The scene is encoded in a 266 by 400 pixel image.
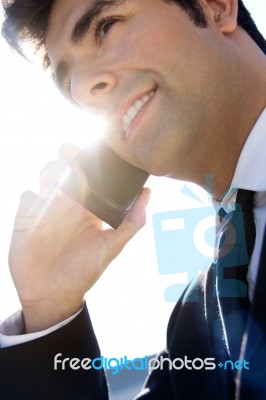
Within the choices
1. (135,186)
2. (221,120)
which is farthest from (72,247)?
(221,120)

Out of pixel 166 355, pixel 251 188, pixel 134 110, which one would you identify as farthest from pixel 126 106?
pixel 166 355

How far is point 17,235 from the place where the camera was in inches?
95.8

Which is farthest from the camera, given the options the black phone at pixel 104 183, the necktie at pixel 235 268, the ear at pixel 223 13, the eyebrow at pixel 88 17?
the black phone at pixel 104 183

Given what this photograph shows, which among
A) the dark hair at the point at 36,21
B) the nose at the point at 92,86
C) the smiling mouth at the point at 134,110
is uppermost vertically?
the dark hair at the point at 36,21

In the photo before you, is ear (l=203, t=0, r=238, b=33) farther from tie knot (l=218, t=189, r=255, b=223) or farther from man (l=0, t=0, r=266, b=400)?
tie knot (l=218, t=189, r=255, b=223)

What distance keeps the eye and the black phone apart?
0.59 meters

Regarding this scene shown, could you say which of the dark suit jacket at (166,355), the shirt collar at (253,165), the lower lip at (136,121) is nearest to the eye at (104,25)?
the lower lip at (136,121)

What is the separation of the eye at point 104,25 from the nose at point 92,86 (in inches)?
7.0

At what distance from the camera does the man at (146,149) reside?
208 centimetres

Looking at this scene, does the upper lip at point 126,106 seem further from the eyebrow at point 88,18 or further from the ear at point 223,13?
the ear at point 223,13

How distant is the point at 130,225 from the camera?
2.43m

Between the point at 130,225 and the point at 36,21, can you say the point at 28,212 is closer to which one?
the point at 130,225

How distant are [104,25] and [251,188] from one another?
103 cm

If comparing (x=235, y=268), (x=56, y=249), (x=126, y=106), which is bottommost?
(x=235, y=268)
